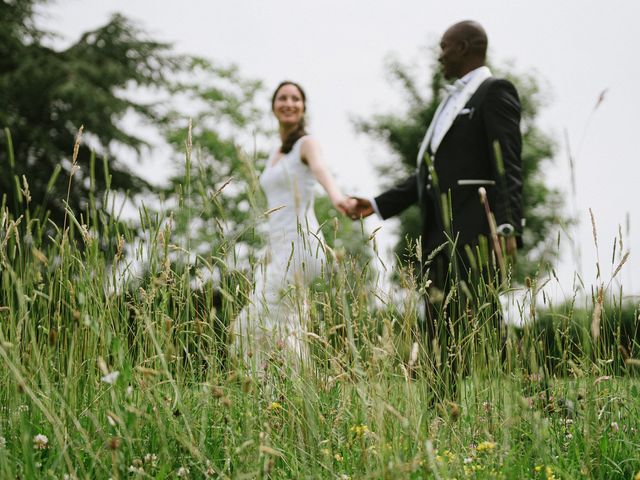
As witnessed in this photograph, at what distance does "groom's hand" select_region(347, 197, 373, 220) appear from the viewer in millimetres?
4441

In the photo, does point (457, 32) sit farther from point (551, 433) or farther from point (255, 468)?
point (255, 468)

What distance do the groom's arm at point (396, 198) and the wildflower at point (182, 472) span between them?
9.38ft

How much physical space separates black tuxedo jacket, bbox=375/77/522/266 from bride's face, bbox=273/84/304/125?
1.42m

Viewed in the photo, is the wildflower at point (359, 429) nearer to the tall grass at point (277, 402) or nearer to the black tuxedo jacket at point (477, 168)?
the tall grass at point (277, 402)

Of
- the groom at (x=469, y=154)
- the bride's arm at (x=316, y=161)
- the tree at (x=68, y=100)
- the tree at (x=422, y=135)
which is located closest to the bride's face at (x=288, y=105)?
the bride's arm at (x=316, y=161)

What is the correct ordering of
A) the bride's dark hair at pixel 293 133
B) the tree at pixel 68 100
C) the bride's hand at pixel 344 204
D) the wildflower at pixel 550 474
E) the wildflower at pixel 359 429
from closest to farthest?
the wildflower at pixel 550 474
the wildflower at pixel 359 429
the bride's hand at pixel 344 204
the bride's dark hair at pixel 293 133
the tree at pixel 68 100

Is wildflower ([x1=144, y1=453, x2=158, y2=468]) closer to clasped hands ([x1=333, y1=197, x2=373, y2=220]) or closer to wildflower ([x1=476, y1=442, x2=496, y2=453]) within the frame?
wildflower ([x1=476, y1=442, x2=496, y2=453])

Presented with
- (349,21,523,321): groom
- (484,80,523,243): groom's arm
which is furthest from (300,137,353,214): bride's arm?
(484,80,523,243): groom's arm

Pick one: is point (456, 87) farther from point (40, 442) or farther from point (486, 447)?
point (40, 442)

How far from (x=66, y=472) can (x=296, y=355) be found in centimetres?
69

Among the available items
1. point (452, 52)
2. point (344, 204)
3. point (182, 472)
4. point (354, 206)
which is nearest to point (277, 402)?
point (182, 472)

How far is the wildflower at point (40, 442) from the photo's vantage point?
6.29 ft

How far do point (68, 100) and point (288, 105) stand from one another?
1354 cm

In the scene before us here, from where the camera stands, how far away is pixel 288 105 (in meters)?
5.23
